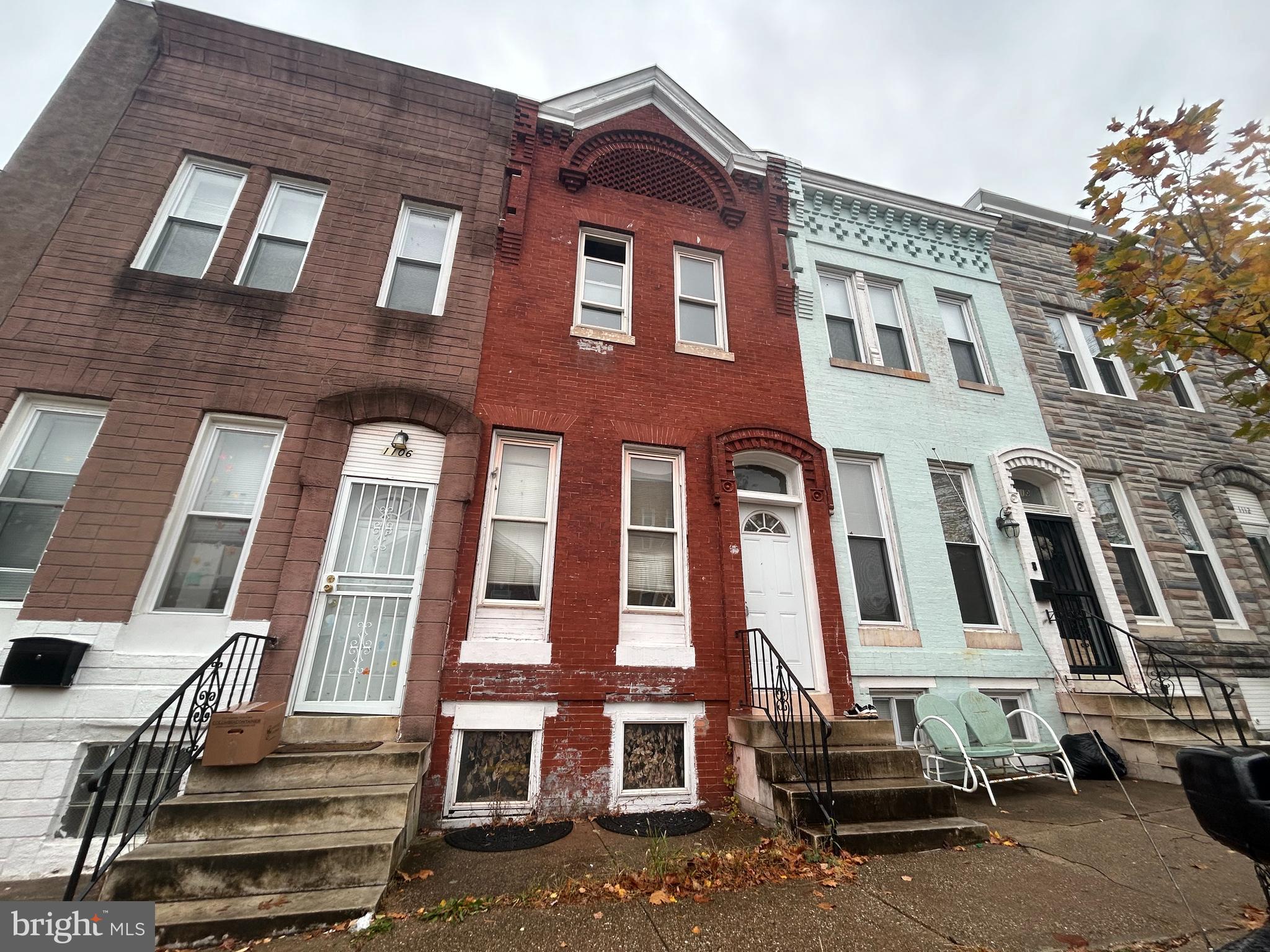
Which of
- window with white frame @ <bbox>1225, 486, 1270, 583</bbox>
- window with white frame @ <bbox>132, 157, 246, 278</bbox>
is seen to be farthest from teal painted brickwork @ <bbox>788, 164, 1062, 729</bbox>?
window with white frame @ <bbox>132, 157, 246, 278</bbox>

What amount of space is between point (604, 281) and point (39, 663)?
717cm

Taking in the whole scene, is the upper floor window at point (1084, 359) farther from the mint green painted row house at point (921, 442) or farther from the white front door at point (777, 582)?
the white front door at point (777, 582)

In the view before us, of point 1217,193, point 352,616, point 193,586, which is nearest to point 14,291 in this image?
point 193,586

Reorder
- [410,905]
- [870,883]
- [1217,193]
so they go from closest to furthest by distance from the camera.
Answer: [410,905] < [870,883] < [1217,193]

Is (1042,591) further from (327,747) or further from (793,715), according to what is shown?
(327,747)

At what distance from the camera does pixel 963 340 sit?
955cm

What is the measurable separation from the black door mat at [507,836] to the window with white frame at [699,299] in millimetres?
5952

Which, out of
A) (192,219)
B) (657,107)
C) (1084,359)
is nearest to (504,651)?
(192,219)

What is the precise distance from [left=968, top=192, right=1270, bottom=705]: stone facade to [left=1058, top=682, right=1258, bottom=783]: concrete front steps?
1.13 meters

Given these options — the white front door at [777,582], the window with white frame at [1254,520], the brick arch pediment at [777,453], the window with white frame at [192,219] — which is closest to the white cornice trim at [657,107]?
the window with white frame at [192,219]

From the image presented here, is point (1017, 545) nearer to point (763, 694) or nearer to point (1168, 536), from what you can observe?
point (1168, 536)

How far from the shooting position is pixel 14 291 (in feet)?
18.6

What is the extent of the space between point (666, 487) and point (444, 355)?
318 centimetres

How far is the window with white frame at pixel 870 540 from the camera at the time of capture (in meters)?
7.22
